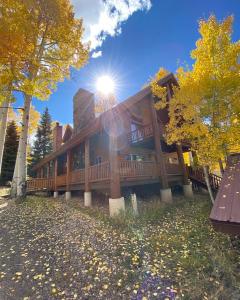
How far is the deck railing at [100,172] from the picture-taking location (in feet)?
33.7

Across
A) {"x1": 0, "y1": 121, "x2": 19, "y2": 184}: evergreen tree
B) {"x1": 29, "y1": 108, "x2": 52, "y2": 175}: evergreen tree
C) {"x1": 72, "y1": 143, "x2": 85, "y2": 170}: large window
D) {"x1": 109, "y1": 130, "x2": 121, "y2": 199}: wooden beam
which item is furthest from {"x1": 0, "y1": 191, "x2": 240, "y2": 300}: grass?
{"x1": 29, "y1": 108, "x2": 52, "y2": 175}: evergreen tree

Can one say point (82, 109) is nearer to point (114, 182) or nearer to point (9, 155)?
point (9, 155)

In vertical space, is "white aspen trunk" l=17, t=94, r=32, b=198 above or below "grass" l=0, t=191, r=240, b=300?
above

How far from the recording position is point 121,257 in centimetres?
540

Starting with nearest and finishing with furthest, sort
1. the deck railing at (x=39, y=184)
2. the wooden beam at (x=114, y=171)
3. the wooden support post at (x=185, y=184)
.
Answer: the wooden beam at (x=114, y=171) → the wooden support post at (x=185, y=184) → the deck railing at (x=39, y=184)

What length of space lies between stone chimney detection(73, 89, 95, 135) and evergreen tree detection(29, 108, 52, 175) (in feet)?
41.7

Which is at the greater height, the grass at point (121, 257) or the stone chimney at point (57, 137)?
the stone chimney at point (57, 137)

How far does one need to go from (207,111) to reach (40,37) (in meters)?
11.4

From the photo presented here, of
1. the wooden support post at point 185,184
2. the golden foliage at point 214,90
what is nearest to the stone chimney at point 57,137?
the wooden support post at point 185,184

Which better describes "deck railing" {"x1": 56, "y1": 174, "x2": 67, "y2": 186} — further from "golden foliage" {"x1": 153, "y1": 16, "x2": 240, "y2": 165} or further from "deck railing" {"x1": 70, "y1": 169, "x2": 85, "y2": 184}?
"golden foliage" {"x1": 153, "y1": 16, "x2": 240, "y2": 165}

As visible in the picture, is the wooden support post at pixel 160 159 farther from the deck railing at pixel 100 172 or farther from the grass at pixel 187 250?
the deck railing at pixel 100 172

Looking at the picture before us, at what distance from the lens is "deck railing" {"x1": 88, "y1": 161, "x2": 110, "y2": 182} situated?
10.3m

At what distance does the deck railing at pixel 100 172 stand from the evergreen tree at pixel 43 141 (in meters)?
22.9

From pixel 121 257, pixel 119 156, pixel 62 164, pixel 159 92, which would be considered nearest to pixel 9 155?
pixel 62 164
